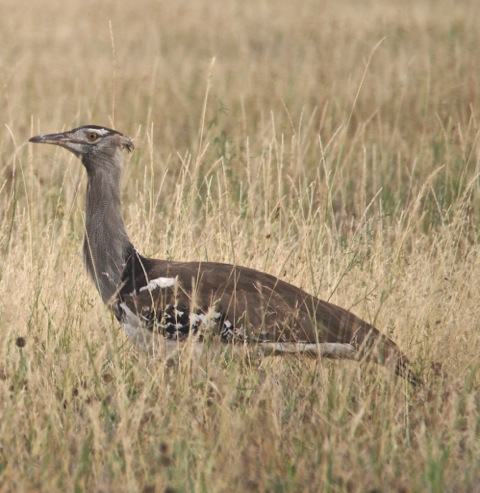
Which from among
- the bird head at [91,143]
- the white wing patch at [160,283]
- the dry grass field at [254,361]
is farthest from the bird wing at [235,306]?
the bird head at [91,143]

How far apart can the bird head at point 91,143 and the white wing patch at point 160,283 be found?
68 centimetres

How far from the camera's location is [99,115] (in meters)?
9.26

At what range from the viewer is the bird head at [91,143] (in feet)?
15.7

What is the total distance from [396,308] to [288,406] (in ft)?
3.74

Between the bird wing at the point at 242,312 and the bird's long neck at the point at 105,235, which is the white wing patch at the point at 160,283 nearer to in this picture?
the bird wing at the point at 242,312

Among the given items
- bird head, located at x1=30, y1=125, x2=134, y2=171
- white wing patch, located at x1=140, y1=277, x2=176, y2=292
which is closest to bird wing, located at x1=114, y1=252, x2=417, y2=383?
white wing patch, located at x1=140, y1=277, x2=176, y2=292

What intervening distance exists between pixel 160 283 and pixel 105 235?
396 mm

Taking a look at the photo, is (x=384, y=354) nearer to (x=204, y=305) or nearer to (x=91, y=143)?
(x=204, y=305)

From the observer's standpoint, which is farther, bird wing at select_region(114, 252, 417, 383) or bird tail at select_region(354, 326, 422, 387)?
bird wing at select_region(114, 252, 417, 383)

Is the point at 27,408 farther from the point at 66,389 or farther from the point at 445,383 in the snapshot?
the point at 445,383

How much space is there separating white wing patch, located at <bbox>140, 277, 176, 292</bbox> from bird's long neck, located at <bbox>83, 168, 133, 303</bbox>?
0.15m

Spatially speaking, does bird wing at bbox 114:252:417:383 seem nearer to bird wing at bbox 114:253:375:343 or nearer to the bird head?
bird wing at bbox 114:253:375:343

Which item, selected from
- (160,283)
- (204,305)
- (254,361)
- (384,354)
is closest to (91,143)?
(160,283)

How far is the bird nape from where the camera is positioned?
4168 mm
